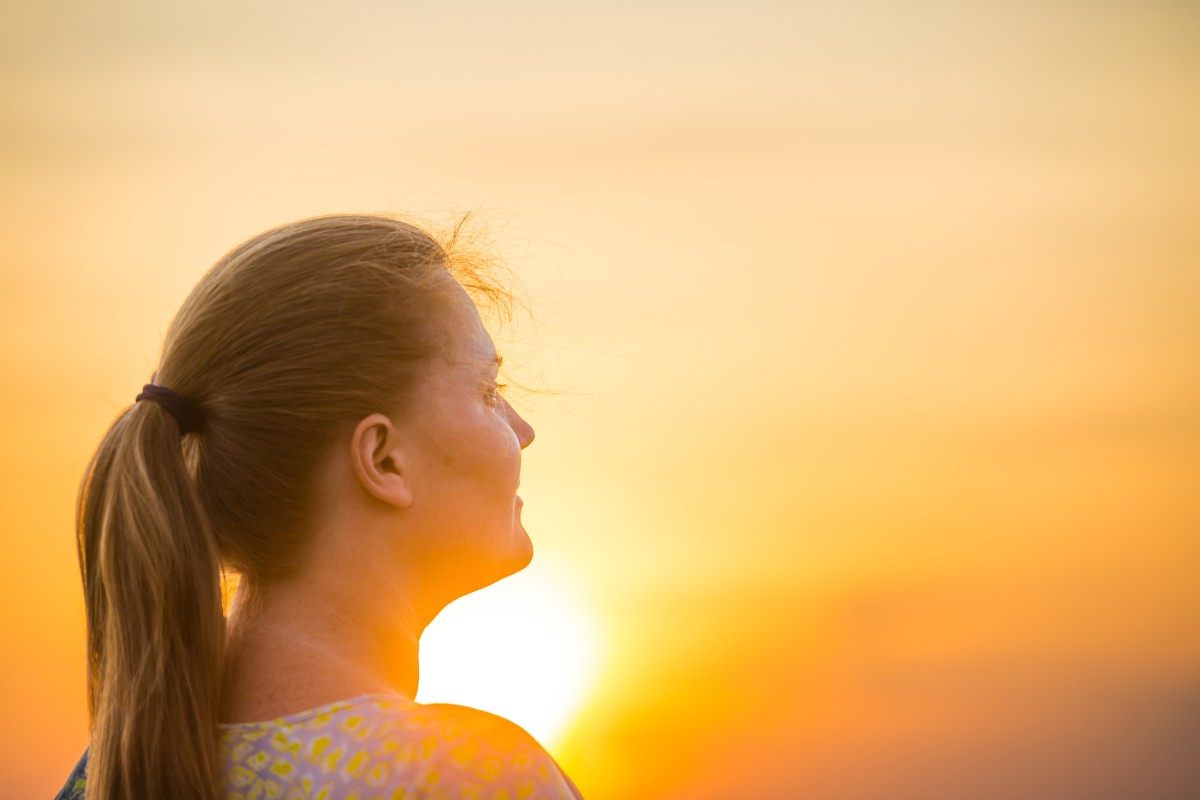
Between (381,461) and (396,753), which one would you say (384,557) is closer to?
(381,461)

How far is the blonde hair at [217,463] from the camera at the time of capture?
2426 millimetres

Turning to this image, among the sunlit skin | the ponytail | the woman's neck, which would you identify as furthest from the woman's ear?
the ponytail

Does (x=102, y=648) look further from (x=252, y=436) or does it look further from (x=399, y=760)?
(x=399, y=760)

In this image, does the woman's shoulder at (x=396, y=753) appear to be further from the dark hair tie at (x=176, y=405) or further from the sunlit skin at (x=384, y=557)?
the dark hair tie at (x=176, y=405)

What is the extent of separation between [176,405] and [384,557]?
0.53m

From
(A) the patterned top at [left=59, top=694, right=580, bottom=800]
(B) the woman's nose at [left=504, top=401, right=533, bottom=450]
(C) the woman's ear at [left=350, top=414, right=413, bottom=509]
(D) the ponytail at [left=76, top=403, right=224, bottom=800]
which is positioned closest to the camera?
(A) the patterned top at [left=59, top=694, right=580, bottom=800]

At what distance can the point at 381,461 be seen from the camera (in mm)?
2527

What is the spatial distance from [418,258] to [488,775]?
3.78 feet

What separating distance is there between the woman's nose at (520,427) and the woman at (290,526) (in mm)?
126

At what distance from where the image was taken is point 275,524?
2.51 m

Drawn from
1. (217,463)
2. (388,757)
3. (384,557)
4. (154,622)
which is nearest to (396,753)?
(388,757)

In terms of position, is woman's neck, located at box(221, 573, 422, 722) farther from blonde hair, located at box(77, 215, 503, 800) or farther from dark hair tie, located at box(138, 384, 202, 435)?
dark hair tie, located at box(138, 384, 202, 435)

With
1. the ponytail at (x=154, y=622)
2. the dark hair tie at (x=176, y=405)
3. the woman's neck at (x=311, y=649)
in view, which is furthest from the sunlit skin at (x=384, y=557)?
the dark hair tie at (x=176, y=405)

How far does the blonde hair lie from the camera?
Result: 7.96ft
